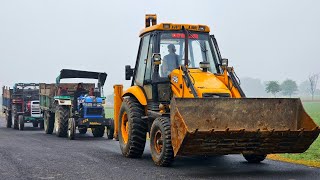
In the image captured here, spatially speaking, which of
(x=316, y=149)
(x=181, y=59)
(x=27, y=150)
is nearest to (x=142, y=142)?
(x=181, y=59)

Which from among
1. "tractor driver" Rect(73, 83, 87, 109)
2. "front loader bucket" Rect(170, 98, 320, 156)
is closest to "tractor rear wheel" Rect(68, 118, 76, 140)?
"tractor driver" Rect(73, 83, 87, 109)

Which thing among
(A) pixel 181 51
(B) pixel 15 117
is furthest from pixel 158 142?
(B) pixel 15 117

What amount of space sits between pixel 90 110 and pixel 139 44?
714 centimetres

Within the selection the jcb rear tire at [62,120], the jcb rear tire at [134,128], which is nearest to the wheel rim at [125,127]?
Result: the jcb rear tire at [134,128]

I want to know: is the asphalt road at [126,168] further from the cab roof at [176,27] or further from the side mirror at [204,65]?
the cab roof at [176,27]

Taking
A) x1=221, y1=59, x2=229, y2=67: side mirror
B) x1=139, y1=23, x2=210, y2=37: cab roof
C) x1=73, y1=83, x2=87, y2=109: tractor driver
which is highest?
x1=139, y1=23, x2=210, y2=37: cab roof

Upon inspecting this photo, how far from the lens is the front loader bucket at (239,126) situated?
845 centimetres

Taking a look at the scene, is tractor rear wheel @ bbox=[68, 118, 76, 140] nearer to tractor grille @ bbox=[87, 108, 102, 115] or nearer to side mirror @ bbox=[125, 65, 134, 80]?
tractor grille @ bbox=[87, 108, 102, 115]

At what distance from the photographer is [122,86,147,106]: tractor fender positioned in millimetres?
10812

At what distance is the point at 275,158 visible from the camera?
11609 millimetres

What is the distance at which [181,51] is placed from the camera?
1054 centimetres

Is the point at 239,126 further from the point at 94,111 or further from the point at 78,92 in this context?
the point at 78,92

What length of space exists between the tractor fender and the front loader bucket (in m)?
1.99

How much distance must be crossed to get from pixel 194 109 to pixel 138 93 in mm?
2400
